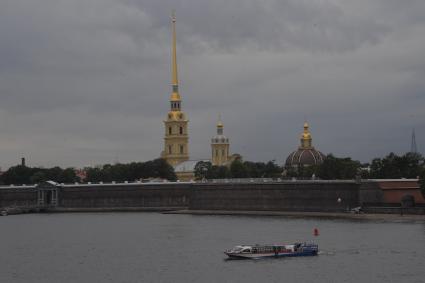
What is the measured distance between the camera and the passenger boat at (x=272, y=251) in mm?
55438

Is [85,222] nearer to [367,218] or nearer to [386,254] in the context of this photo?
[367,218]

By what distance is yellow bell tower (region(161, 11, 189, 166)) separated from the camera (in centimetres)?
16500

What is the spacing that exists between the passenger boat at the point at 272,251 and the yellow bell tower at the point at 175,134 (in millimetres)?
106502

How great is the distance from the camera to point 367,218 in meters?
82.5

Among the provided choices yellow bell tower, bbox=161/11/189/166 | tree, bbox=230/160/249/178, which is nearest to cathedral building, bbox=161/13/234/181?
yellow bell tower, bbox=161/11/189/166

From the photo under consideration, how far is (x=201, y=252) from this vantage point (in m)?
58.8

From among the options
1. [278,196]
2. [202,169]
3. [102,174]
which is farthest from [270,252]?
[202,169]

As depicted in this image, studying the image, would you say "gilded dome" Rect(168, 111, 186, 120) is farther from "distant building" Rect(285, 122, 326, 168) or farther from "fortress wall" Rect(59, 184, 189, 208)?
"fortress wall" Rect(59, 184, 189, 208)

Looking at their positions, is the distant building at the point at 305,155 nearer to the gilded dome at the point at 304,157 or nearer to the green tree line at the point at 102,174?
the gilded dome at the point at 304,157

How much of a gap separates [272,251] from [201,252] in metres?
4.88

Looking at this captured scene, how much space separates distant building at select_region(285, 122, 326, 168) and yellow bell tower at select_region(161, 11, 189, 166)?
58.2 ft

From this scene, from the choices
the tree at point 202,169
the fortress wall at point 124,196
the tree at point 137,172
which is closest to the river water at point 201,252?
the fortress wall at point 124,196

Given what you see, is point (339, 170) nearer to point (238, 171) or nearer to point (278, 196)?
point (278, 196)

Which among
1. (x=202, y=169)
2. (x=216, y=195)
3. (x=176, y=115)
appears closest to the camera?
(x=216, y=195)
